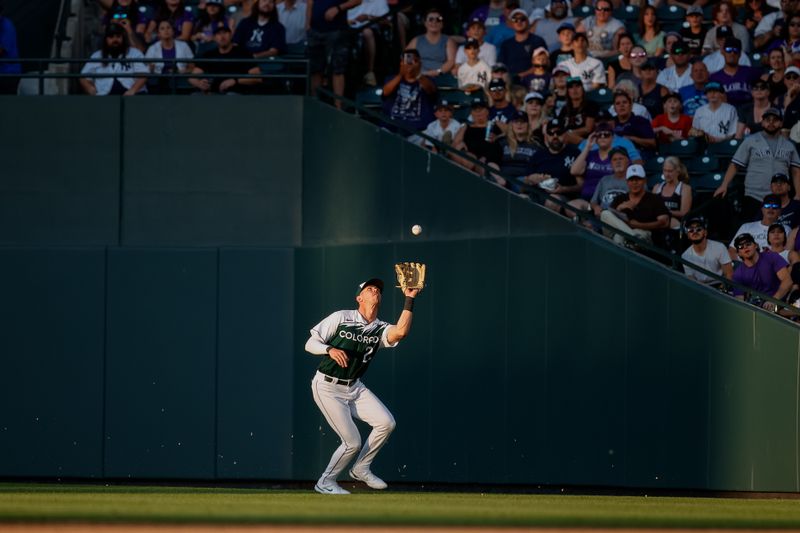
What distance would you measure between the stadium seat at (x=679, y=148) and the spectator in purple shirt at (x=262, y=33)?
4.60 meters

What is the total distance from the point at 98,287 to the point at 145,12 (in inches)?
186

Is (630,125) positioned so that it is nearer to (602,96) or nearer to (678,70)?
(602,96)

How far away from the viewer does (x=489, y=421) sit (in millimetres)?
13477

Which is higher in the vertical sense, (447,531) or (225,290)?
(225,290)

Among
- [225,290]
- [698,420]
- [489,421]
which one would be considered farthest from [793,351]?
[225,290]

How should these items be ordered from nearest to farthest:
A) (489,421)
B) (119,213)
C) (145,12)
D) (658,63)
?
1. (489,421)
2. (119,213)
3. (658,63)
4. (145,12)

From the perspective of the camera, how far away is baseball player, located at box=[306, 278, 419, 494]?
1142 centimetres

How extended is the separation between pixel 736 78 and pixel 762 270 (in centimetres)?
334

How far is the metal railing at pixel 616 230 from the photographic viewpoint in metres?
12.3

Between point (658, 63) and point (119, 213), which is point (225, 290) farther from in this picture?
point (658, 63)

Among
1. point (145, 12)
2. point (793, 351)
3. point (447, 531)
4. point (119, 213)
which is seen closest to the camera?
point (447, 531)

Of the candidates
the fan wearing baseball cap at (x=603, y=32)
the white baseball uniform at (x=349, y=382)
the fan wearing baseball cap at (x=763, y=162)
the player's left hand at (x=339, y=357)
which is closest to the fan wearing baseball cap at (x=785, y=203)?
the fan wearing baseball cap at (x=763, y=162)

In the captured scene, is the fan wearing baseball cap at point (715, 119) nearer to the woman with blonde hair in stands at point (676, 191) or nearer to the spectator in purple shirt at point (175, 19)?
the woman with blonde hair in stands at point (676, 191)

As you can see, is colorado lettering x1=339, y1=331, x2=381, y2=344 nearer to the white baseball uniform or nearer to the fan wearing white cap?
the white baseball uniform
